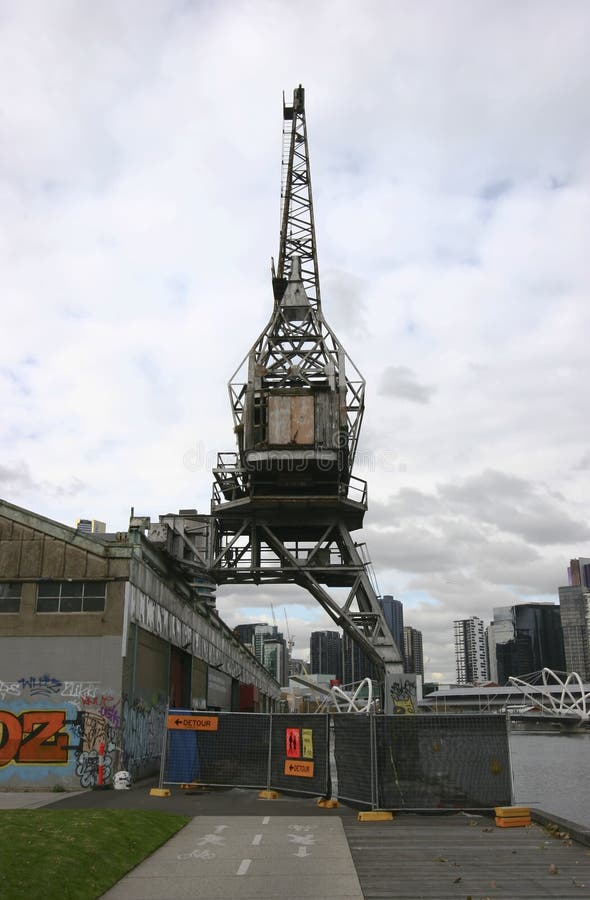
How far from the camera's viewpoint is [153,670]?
3309cm

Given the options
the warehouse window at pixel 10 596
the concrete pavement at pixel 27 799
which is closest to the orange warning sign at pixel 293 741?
the concrete pavement at pixel 27 799

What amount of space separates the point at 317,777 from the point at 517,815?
6.17 meters

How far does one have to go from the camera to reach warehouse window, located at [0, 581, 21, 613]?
2822cm

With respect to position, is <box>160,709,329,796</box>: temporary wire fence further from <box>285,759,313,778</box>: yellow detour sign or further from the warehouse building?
the warehouse building

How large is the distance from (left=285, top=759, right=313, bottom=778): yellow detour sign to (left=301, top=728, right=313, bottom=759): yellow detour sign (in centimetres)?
24

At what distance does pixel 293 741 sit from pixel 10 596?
13062 millimetres

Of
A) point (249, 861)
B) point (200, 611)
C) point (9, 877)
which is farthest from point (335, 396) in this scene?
point (9, 877)

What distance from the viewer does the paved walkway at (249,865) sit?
1141 cm

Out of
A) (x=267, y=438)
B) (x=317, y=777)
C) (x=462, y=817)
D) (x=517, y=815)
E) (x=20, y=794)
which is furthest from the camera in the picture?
(x=267, y=438)

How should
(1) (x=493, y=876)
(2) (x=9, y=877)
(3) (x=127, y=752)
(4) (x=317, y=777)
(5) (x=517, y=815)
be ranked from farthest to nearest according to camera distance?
(3) (x=127, y=752), (4) (x=317, y=777), (5) (x=517, y=815), (1) (x=493, y=876), (2) (x=9, y=877)

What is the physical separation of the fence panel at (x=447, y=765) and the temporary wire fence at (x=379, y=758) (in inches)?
1.0

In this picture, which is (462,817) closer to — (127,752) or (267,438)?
(127,752)

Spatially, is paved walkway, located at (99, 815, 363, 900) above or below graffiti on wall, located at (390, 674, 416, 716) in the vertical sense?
below

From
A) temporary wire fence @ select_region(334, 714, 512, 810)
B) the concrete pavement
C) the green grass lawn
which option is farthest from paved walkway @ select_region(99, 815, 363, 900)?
the concrete pavement
